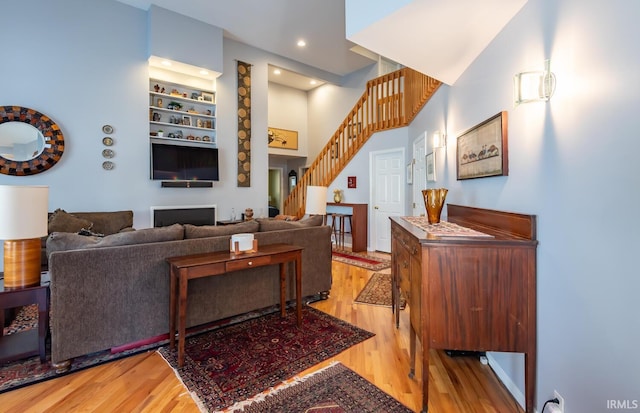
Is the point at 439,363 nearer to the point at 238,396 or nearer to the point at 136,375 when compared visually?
the point at 238,396

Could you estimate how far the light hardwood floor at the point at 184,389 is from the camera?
1781 millimetres

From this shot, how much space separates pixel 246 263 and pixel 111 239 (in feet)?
3.36

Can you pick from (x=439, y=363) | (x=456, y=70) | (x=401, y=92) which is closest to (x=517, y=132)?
(x=456, y=70)

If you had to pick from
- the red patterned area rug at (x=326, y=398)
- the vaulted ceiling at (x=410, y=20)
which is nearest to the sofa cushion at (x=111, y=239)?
the red patterned area rug at (x=326, y=398)

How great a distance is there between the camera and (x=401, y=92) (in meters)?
5.89

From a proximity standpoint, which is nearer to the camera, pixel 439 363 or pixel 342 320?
pixel 439 363

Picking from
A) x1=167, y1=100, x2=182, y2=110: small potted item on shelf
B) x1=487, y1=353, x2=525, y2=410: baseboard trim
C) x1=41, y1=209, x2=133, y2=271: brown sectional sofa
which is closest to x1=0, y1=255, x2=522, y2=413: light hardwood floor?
x1=487, y1=353, x2=525, y2=410: baseboard trim

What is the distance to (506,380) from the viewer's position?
1.96m

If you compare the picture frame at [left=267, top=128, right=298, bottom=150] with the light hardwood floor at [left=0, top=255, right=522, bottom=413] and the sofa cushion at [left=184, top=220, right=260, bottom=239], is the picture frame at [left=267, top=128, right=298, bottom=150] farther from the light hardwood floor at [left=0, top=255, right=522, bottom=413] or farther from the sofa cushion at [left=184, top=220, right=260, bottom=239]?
the light hardwood floor at [left=0, top=255, right=522, bottom=413]

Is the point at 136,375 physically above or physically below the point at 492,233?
below

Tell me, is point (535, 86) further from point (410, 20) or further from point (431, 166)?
point (431, 166)

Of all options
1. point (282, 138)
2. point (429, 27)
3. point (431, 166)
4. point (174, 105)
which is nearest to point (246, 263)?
point (429, 27)

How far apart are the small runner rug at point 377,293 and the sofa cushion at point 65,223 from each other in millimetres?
3767

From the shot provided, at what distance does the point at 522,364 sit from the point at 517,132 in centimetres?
139
